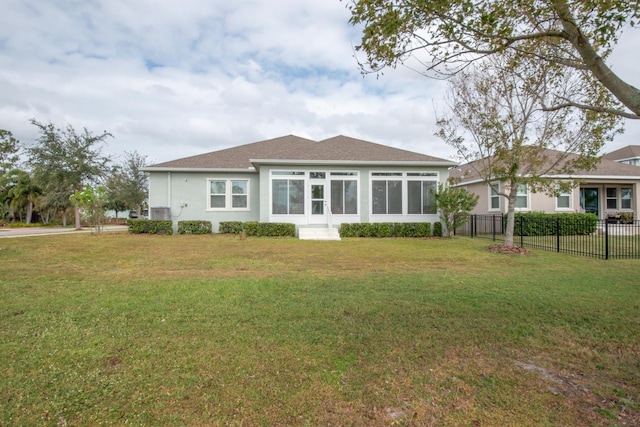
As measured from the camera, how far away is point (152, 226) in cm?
1557

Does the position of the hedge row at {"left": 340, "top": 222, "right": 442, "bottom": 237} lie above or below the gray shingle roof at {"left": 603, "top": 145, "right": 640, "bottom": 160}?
below

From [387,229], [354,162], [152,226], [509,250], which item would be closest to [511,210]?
[509,250]

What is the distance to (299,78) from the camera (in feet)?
48.5

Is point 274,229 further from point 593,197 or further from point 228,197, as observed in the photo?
point 593,197

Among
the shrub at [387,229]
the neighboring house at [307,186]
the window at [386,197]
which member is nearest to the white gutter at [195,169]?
the neighboring house at [307,186]

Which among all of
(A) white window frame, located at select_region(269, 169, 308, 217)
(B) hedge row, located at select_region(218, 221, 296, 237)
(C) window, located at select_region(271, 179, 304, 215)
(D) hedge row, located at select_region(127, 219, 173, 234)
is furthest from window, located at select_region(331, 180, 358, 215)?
(D) hedge row, located at select_region(127, 219, 173, 234)

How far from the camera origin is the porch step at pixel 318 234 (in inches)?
535

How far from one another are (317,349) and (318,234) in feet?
34.8

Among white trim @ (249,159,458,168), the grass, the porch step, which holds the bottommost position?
the grass

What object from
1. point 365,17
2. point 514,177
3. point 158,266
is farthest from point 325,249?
point 365,17

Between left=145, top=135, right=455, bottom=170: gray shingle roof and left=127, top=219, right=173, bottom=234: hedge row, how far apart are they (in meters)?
2.67

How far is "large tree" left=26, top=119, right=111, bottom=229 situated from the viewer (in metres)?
20.5

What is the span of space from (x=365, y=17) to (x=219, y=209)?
14166 mm

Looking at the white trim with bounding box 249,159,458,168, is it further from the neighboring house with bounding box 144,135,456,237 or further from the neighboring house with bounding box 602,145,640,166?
the neighboring house with bounding box 602,145,640,166
